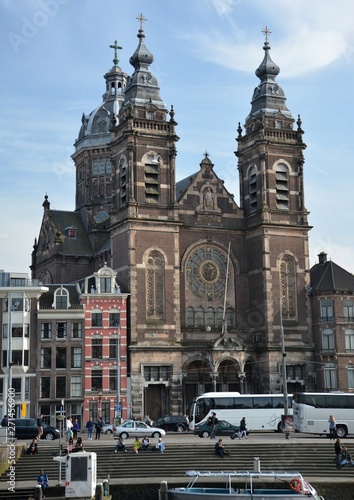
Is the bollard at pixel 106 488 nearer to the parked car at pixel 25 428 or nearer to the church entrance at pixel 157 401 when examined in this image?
the parked car at pixel 25 428

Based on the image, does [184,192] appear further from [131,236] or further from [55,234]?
[55,234]

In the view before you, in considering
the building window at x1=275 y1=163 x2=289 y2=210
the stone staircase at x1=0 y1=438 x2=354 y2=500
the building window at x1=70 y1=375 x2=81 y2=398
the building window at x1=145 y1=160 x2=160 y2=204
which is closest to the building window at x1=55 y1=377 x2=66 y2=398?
the building window at x1=70 y1=375 x2=81 y2=398

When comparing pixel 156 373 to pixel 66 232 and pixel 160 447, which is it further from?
pixel 66 232

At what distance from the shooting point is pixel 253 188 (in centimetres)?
8350

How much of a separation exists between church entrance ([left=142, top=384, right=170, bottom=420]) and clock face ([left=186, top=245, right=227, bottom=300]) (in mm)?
10704

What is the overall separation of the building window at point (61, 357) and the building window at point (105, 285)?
655cm

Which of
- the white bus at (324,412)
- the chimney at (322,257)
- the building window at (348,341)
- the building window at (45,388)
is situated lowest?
the white bus at (324,412)

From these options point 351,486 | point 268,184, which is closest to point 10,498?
point 351,486

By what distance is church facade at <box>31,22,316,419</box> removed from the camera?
243 feet

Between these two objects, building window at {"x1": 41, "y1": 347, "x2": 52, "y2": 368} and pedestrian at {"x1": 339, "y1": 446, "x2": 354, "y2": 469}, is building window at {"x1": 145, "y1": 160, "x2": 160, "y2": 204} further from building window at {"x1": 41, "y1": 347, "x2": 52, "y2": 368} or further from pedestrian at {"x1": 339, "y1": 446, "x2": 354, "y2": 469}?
pedestrian at {"x1": 339, "y1": 446, "x2": 354, "y2": 469}

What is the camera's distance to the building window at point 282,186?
82.2 meters

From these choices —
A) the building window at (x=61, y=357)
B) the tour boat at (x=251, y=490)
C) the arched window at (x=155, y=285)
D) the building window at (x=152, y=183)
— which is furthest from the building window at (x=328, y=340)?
the tour boat at (x=251, y=490)

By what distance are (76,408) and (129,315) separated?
32.2ft

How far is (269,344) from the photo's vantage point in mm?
76438
